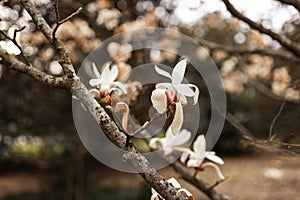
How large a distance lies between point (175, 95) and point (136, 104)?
59.4 inches

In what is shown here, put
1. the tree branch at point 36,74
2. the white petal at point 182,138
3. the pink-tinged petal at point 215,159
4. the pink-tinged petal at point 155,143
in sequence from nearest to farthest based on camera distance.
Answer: the tree branch at point 36,74
the pink-tinged petal at point 215,159
the white petal at point 182,138
the pink-tinged petal at point 155,143

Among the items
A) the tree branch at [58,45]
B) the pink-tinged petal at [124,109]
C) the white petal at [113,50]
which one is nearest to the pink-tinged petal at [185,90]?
the pink-tinged petal at [124,109]

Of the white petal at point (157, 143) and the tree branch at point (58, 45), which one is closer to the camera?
the tree branch at point (58, 45)

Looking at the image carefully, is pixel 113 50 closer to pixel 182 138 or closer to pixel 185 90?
pixel 182 138

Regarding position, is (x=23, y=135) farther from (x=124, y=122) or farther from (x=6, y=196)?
(x=124, y=122)

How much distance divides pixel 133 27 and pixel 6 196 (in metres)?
3.41

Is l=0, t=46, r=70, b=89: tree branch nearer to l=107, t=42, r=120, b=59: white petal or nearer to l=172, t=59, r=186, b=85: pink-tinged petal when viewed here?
l=172, t=59, r=186, b=85: pink-tinged petal

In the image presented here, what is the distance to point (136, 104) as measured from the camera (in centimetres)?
235

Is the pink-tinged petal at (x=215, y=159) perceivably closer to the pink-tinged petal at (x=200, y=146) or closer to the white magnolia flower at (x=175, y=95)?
the pink-tinged petal at (x=200, y=146)

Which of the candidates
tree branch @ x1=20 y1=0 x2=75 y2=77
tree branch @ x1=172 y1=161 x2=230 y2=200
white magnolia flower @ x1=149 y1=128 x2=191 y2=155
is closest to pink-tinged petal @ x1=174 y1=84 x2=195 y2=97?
tree branch @ x1=20 y1=0 x2=75 y2=77

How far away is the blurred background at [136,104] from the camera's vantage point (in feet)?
8.22

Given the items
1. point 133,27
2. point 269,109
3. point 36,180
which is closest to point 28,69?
point 133,27

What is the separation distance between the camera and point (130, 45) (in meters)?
2.93

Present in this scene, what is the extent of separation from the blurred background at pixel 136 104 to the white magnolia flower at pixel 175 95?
40cm
